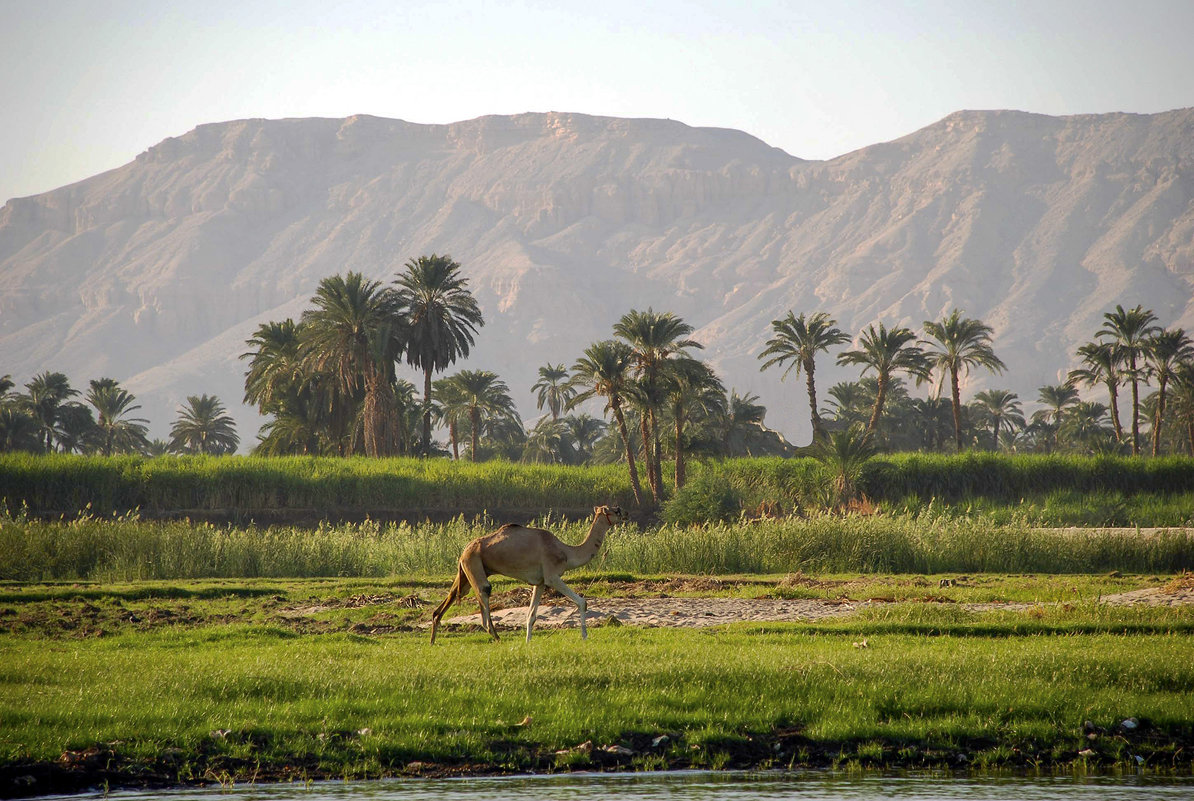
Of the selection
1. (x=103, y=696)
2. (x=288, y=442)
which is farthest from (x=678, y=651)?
(x=288, y=442)

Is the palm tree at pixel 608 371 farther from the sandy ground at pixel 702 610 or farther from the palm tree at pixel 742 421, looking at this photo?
the sandy ground at pixel 702 610

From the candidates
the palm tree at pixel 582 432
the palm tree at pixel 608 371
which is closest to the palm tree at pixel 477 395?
the palm tree at pixel 582 432

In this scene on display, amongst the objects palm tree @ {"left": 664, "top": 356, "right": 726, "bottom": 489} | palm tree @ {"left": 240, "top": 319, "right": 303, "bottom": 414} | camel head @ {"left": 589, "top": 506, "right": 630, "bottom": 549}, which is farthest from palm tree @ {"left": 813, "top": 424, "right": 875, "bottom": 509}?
camel head @ {"left": 589, "top": 506, "right": 630, "bottom": 549}

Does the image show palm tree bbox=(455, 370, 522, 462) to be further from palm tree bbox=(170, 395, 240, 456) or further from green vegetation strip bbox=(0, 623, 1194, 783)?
green vegetation strip bbox=(0, 623, 1194, 783)

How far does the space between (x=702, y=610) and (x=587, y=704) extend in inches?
310

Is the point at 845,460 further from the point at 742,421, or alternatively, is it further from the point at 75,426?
the point at 75,426

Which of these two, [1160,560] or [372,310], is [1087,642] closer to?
[1160,560]

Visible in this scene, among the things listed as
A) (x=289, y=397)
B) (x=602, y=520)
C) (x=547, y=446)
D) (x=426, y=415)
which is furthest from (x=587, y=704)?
(x=547, y=446)

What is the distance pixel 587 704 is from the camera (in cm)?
1159

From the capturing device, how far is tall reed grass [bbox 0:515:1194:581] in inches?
1129

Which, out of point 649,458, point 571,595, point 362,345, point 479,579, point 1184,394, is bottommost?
Answer: point 571,595

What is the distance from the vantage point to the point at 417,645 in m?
14.9

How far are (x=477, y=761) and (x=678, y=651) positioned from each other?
3.75m

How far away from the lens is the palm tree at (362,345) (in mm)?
64750
